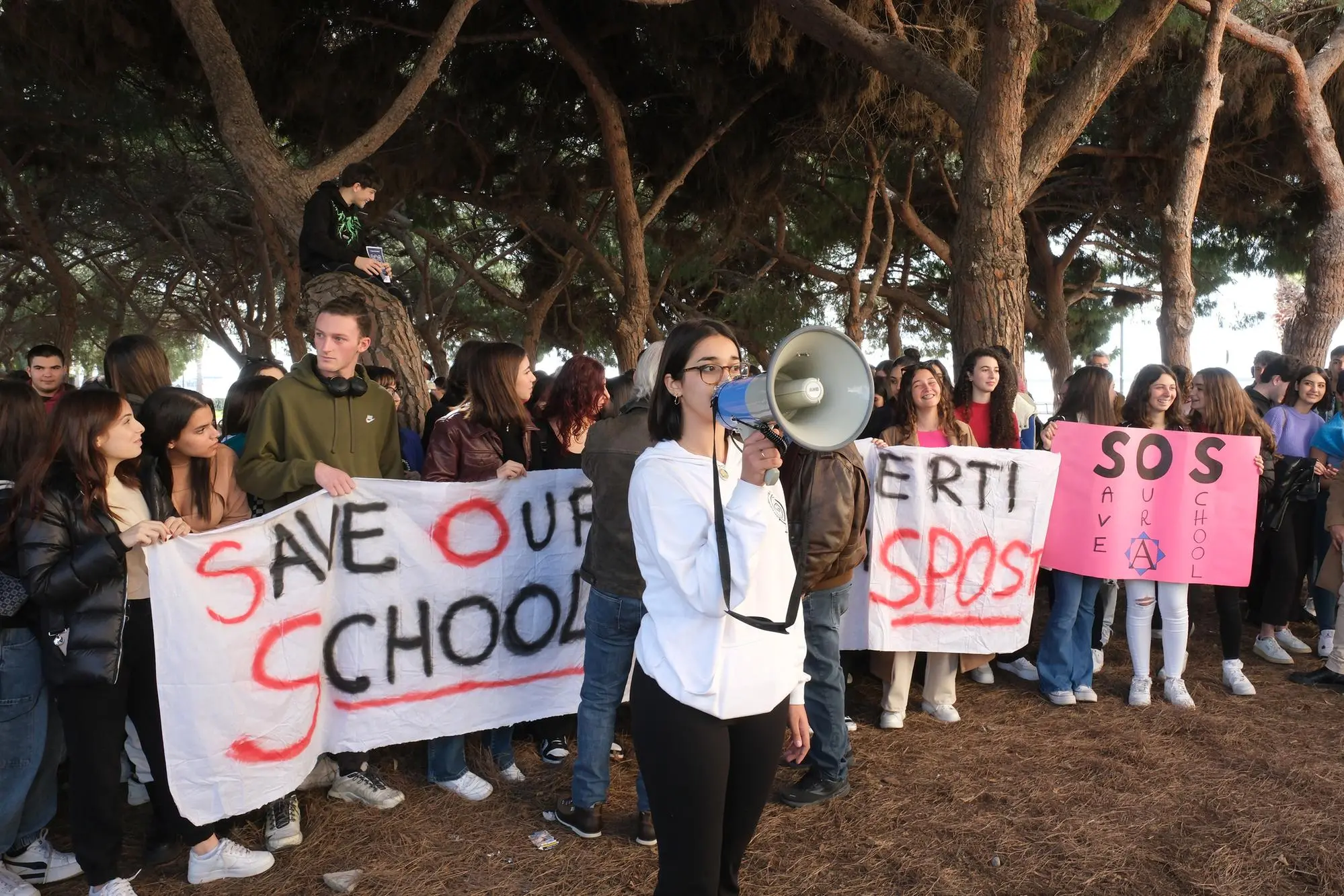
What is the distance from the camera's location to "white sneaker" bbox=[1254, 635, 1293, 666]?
A: 475 cm

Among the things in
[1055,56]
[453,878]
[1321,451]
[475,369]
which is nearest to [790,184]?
[1055,56]

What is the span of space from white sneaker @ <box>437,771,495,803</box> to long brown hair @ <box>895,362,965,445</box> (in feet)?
7.34

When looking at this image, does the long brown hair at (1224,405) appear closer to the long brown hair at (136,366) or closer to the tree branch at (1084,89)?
the tree branch at (1084,89)

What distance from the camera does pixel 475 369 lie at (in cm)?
333

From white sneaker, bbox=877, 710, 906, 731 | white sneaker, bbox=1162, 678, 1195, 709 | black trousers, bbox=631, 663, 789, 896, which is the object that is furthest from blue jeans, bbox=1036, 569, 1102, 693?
black trousers, bbox=631, 663, 789, 896

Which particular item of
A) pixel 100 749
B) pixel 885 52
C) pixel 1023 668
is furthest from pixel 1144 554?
pixel 100 749

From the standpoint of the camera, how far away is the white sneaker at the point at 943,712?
3.98 meters

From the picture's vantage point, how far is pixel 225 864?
2.76 meters

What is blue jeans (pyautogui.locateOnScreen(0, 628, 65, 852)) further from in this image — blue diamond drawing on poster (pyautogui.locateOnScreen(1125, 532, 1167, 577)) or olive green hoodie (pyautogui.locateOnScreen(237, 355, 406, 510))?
blue diamond drawing on poster (pyautogui.locateOnScreen(1125, 532, 1167, 577))

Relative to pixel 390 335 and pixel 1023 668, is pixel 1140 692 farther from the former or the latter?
pixel 390 335

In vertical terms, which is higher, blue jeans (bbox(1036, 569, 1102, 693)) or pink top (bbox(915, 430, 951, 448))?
pink top (bbox(915, 430, 951, 448))

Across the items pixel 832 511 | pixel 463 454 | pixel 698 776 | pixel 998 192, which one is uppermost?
pixel 998 192

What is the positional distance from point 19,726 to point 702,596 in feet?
7.02

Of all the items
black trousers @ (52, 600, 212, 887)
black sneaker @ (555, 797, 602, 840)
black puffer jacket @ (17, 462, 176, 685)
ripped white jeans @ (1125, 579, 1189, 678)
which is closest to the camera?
black puffer jacket @ (17, 462, 176, 685)
